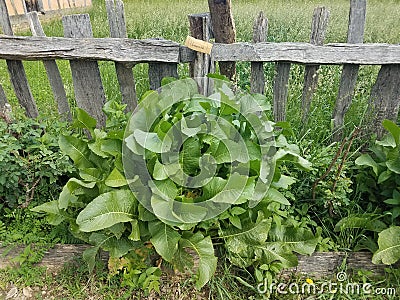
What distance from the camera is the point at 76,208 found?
2.26 metres

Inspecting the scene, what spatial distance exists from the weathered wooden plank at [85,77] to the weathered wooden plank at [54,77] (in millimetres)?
151

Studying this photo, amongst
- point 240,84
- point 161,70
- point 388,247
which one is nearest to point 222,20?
point 161,70

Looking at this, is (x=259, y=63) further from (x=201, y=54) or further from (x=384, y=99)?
(x=384, y=99)

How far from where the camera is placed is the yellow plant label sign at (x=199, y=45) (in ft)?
7.77

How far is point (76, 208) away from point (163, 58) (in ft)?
3.85

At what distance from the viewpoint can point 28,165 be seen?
2.41m

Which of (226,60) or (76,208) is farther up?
→ (226,60)

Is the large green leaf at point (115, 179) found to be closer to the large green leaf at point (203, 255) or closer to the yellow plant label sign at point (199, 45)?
the large green leaf at point (203, 255)

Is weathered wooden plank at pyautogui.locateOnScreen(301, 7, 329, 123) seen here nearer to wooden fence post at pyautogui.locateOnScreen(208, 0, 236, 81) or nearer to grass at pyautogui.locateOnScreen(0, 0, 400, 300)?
grass at pyautogui.locateOnScreen(0, 0, 400, 300)

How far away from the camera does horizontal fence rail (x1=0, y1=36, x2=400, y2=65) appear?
2480 mm

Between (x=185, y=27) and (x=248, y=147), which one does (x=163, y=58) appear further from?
(x=185, y=27)

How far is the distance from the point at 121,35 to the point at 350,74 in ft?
5.60

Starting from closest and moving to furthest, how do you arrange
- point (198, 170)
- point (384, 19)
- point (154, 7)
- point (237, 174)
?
point (237, 174), point (198, 170), point (384, 19), point (154, 7)

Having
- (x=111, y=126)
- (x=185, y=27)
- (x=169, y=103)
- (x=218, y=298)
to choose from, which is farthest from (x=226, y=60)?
(x=185, y=27)
